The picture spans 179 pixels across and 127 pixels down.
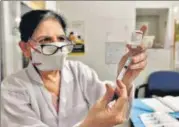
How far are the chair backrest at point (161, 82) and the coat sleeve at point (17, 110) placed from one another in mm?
1408

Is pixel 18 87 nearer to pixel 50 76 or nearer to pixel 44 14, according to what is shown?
pixel 50 76

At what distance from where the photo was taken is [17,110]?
73 centimetres

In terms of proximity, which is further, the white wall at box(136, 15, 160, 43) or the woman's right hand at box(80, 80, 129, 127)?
the white wall at box(136, 15, 160, 43)

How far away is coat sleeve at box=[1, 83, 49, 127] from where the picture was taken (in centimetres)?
71

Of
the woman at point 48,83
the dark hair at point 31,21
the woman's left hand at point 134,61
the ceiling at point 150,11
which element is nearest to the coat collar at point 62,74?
the woman at point 48,83

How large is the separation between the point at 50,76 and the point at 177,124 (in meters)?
0.45

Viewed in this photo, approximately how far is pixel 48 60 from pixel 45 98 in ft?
0.42

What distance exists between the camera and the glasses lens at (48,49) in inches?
30.5

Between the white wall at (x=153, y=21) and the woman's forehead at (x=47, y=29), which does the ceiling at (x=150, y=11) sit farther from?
the woman's forehead at (x=47, y=29)

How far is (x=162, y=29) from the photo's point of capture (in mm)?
1947

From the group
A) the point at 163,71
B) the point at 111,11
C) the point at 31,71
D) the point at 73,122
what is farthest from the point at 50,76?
the point at 163,71

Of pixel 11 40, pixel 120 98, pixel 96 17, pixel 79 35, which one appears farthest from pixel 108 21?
pixel 120 98

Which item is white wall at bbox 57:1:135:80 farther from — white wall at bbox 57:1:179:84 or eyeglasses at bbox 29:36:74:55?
eyeglasses at bbox 29:36:74:55

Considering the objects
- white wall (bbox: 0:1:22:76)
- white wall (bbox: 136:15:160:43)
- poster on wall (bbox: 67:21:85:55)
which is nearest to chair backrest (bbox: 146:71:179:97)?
white wall (bbox: 136:15:160:43)
